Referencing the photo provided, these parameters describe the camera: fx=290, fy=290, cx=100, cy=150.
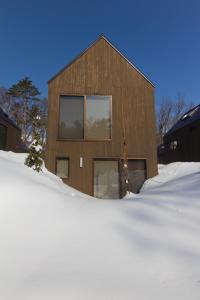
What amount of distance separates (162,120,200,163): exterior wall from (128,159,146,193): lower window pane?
A: 620 centimetres

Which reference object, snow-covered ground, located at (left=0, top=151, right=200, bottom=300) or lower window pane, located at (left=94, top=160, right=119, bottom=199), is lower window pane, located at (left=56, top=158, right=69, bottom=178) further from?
snow-covered ground, located at (left=0, top=151, right=200, bottom=300)

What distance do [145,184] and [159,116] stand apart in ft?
109

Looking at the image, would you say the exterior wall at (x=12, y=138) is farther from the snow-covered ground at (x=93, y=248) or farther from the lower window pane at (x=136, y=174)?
the snow-covered ground at (x=93, y=248)

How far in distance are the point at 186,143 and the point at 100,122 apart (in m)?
8.88

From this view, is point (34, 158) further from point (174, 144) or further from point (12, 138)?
point (174, 144)

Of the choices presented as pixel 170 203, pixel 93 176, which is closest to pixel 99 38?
pixel 93 176

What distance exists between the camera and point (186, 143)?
19.7m

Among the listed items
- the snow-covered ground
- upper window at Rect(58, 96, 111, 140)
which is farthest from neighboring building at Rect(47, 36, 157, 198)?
the snow-covered ground

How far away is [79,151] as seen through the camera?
12672 millimetres

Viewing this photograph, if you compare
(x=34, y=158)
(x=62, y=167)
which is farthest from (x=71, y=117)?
(x=34, y=158)

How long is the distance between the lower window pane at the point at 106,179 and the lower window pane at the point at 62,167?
Result: 1.26 meters

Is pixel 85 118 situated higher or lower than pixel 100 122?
higher

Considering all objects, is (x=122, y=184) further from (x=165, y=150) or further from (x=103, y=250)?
(x=165, y=150)

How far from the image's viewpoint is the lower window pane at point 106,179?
12555 mm
